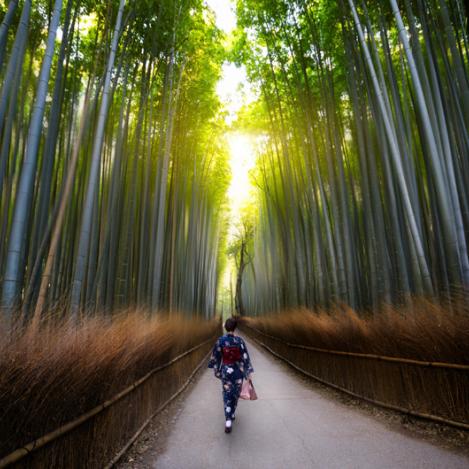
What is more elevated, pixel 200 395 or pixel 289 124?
pixel 289 124

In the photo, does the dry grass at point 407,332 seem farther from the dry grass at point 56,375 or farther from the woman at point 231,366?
the dry grass at point 56,375

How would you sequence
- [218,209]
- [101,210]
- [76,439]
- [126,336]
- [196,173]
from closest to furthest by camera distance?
[76,439] → [126,336] → [101,210] → [196,173] → [218,209]

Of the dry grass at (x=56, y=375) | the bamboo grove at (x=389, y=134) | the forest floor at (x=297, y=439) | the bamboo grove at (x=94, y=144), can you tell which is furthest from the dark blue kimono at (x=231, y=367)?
the bamboo grove at (x=389, y=134)

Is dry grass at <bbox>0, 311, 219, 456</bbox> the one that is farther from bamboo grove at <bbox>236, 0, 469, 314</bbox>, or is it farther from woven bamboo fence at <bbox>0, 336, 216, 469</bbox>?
bamboo grove at <bbox>236, 0, 469, 314</bbox>

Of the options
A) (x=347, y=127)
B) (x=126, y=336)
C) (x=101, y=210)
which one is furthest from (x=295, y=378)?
(x=347, y=127)

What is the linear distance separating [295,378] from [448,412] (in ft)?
11.6

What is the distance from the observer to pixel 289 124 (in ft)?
25.3

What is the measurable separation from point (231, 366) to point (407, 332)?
1.71 meters

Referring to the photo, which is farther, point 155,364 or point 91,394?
point 155,364

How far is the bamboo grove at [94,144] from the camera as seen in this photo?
303 cm

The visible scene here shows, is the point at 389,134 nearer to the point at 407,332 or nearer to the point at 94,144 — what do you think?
the point at 407,332

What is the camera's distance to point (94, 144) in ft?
11.0

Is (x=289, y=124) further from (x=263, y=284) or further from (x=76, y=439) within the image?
(x=263, y=284)

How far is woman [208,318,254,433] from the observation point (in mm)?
3156
